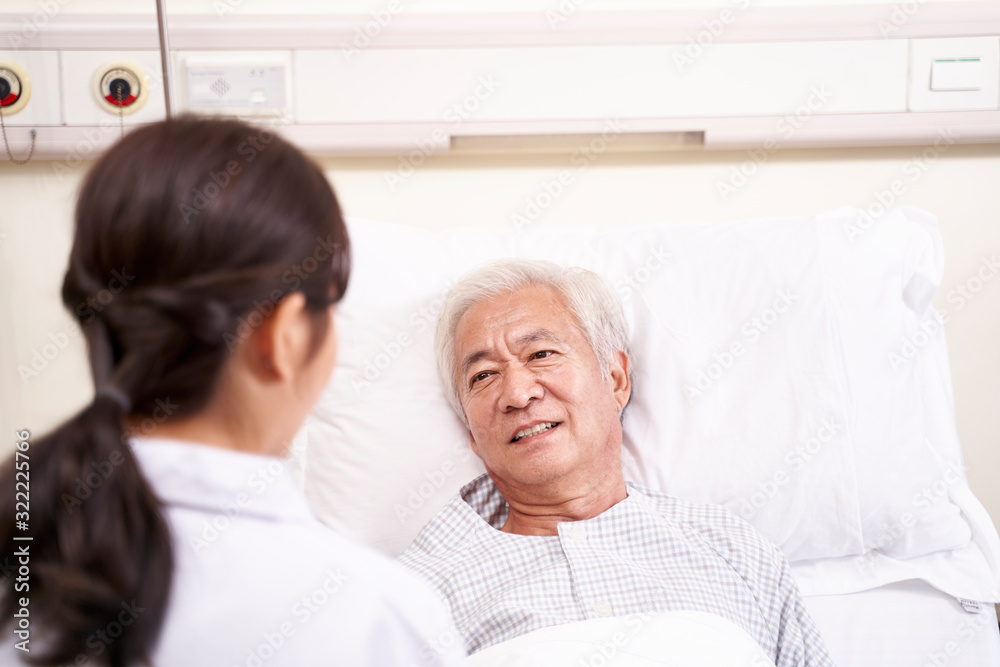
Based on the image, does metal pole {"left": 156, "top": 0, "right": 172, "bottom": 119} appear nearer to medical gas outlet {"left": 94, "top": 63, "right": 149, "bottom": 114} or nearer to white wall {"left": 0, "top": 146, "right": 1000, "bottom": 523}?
medical gas outlet {"left": 94, "top": 63, "right": 149, "bottom": 114}

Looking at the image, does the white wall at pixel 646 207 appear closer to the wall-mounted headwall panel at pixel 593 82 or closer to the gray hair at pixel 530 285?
the wall-mounted headwall panel at pixel 593 82

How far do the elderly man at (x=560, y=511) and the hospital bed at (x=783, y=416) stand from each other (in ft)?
0.29

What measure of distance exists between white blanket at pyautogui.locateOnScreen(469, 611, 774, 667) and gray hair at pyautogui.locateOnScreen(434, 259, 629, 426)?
44 cm

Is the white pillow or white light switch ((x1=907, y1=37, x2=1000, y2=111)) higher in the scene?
white light switch ((x1=907, y1=37, x2=1000, y2=111))

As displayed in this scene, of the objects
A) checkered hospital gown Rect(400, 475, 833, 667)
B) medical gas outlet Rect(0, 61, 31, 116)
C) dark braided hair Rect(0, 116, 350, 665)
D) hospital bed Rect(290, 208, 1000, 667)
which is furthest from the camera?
medical gas outlet Rect(0, 61, 31, 116)

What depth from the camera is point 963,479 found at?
138 centimetres

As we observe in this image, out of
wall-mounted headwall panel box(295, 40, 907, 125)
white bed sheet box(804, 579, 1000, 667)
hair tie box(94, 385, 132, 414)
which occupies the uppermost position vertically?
wall-mounted headwall panel box(295, 40, 907, 125)

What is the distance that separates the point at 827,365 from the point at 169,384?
113 centimetres

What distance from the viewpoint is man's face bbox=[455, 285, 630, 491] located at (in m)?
1.19

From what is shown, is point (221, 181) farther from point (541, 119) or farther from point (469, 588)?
point (541, 119)

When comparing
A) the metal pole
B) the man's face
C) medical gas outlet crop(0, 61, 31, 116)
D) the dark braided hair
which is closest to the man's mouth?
the man's face

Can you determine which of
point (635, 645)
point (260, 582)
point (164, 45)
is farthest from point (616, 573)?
point (164, 45)

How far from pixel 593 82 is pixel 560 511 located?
901mm

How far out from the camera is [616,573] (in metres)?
1.09
